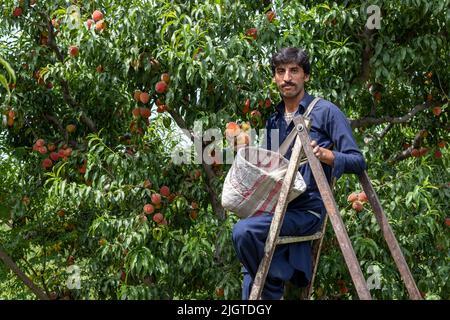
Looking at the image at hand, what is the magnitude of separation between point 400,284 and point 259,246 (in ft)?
6.74

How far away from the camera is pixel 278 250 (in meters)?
3.15

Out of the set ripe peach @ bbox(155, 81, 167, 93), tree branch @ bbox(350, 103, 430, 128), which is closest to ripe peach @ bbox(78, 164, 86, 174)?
ripe peach @ bbox(155, 81, 167, 93)

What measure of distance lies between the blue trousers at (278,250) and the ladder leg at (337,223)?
27 centimetres

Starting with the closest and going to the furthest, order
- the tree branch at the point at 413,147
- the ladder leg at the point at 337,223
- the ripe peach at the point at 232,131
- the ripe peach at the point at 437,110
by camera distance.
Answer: the ladder leg at the point at 337,223 < the ripe peach at the point at 232,131 < the ripe peach at the point at 437,110 < the tree branch at the point at 413,147

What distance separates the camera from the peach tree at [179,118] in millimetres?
4469

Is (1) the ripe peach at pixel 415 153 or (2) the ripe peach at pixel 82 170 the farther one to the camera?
(1) the ripe peach at pixel 415 153

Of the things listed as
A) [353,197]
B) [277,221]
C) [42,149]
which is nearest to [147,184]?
[42,149]

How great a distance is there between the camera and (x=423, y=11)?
458cm

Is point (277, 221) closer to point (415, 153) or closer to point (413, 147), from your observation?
point (415, 153)

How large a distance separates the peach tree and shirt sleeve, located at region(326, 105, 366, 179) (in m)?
1.21

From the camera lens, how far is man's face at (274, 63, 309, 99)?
127 inches

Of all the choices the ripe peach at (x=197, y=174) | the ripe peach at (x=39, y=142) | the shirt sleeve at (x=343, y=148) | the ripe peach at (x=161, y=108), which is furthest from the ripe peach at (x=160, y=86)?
the shirt sleeve at (x=343, y=148)

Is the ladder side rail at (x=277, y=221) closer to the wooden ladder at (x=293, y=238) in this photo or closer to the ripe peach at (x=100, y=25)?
the wooden ladder at (x=293, y=238)
